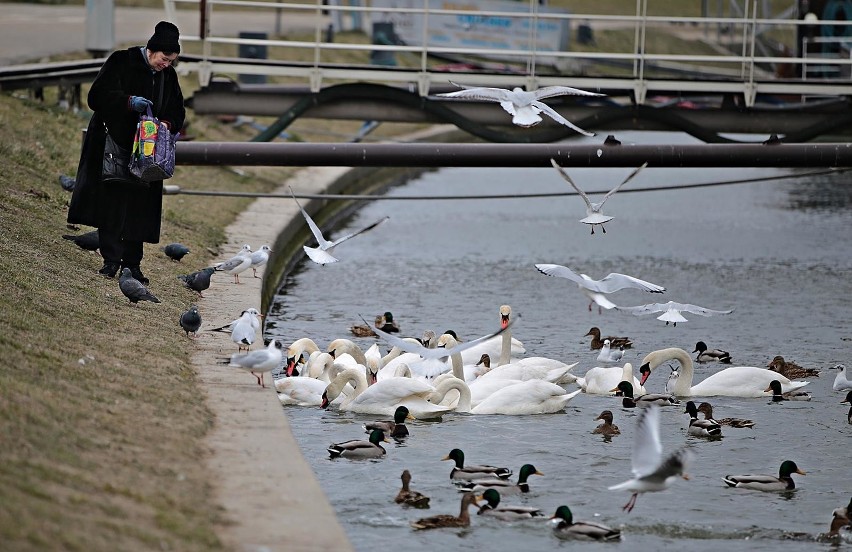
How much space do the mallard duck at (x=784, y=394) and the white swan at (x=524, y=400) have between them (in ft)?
6.23

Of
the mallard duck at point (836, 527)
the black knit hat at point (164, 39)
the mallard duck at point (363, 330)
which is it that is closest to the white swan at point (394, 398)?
the black knit hat at point (164, 39)

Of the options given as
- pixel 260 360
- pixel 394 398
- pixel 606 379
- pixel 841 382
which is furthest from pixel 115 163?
pixel 841 382

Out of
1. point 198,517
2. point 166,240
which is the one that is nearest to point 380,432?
point 198,517

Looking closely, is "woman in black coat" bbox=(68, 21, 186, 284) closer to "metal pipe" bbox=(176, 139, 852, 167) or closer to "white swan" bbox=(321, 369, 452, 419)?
"white swan" bbox=(321, 369, 452, 419)

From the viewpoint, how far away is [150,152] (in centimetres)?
1086

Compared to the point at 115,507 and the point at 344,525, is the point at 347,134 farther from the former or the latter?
the point at 115,507

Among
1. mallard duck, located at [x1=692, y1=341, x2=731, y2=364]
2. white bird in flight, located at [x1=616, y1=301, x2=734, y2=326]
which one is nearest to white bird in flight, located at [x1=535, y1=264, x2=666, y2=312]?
white bird in flight, located at [x1=616, y1=301, x2=734, y2=326]

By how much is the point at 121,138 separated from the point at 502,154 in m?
4.44

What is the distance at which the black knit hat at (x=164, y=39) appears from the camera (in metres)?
10.8

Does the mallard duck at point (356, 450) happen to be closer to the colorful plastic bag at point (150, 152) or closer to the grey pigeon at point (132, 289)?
the grey pigeon at point (132, 289)

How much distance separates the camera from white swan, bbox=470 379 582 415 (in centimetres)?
1191

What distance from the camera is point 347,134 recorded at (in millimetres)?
30016

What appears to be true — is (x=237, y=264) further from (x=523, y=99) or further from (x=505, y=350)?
(x=523, y=99)

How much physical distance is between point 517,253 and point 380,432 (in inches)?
392
